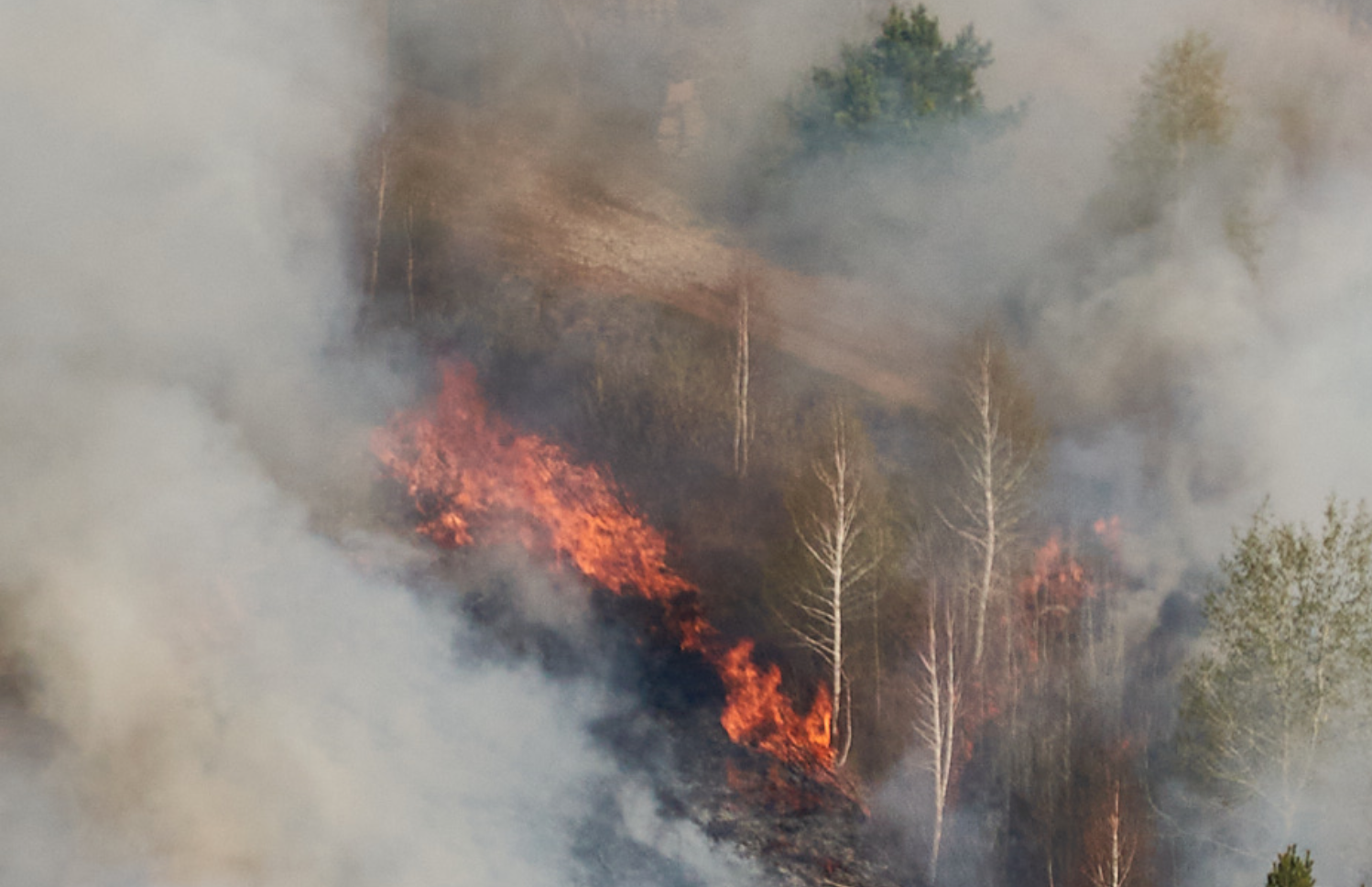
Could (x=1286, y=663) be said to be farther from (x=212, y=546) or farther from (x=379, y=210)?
(x=379, y=210)

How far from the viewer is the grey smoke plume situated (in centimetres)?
1744

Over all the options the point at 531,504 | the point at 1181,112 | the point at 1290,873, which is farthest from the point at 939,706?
the point at 1181,112

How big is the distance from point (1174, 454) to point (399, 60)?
19.1 m

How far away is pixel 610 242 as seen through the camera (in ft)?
83.3

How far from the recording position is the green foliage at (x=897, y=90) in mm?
23609

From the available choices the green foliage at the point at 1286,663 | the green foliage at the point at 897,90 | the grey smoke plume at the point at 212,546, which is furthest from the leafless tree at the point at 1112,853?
the green foliage at the point at 897,90

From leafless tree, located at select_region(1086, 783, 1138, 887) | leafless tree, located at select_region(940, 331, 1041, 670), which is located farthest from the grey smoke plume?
leafless tree, located at select_region(940, 331, 1041, 670)

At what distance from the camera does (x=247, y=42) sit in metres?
22.3

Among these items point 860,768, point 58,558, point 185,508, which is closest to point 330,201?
point 185,508

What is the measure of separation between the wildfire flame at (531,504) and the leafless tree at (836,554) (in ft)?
3.96

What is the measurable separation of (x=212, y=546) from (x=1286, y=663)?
18.2 m

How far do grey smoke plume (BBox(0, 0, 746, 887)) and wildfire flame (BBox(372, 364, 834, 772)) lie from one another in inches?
43.8

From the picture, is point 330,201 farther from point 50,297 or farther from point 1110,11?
point 1110,11

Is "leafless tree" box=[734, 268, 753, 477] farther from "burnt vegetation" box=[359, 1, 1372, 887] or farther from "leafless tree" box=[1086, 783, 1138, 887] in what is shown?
"leafless tree" box=[1086, 783, 1138, 887]
